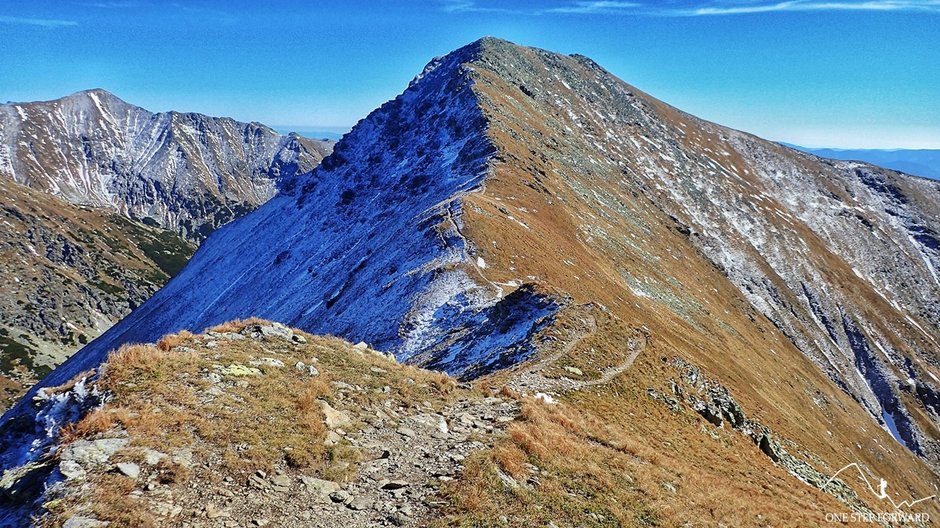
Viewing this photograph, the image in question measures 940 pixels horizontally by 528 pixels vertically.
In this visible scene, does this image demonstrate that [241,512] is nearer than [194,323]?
Yes

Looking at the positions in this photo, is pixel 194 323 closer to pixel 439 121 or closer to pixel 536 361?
pixel 439 121

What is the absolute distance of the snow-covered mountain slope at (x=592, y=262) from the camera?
37.4 m

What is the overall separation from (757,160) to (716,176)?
42293mm

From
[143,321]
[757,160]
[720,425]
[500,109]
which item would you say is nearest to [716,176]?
[757,160]

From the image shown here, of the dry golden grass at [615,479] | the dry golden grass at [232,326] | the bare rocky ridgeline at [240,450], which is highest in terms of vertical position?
the dry golden grass at [232,326]

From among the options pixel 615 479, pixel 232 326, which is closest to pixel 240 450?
pixel 232 326

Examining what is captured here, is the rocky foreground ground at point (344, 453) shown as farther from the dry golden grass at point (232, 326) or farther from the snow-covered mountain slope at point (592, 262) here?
the snow-covered mountain slope at point (592, 262)

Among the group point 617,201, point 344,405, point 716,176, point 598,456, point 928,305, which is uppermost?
point 716,176

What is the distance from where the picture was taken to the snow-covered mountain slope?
3744 cm

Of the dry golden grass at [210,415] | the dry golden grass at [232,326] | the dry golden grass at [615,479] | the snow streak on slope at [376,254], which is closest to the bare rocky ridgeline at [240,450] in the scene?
the dry golden grass at [210,415]

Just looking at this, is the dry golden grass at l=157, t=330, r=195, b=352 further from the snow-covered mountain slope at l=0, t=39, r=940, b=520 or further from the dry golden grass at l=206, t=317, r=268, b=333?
the snow-covered mountain slope at l=0, t=39, r=940, b=520

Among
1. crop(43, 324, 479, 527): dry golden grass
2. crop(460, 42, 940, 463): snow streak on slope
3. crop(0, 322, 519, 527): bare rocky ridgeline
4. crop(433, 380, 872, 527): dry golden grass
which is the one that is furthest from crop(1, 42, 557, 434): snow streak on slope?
crop(43, 324, 479, 527): dry golden grass

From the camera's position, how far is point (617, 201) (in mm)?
99562

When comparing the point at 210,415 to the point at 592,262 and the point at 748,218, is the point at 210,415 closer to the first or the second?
the point at 592,262
